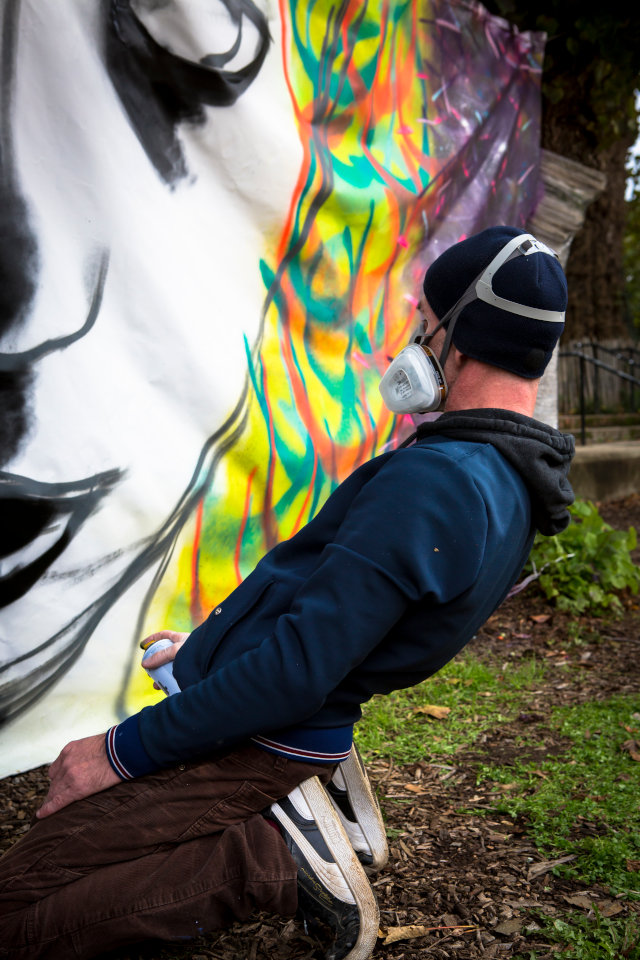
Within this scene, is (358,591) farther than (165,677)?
No

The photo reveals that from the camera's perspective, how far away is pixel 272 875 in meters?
1.69

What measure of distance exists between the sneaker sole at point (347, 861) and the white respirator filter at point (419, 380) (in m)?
0.81

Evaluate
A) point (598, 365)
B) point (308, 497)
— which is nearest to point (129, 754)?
point (308, 497)

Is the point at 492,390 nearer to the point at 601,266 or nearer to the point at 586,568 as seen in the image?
the point at 586,568

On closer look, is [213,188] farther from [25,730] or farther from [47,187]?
[25,730]

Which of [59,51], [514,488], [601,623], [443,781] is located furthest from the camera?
[601,623]

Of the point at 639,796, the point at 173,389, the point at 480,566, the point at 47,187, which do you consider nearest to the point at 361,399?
the point at 173,389

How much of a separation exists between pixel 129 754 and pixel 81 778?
125 mm

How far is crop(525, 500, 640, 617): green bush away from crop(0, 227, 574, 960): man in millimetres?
2833

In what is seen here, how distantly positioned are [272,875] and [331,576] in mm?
624

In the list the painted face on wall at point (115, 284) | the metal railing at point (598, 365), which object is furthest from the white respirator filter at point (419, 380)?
the metal railing at point (598, 365)

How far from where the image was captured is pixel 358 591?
153 centimetres

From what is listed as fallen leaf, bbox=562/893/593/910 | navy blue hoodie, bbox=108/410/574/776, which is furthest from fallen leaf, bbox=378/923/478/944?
navy blue hoodie, bbox=108/410/574/776

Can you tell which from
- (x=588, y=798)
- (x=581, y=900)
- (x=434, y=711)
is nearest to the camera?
(x=581, y=900)
